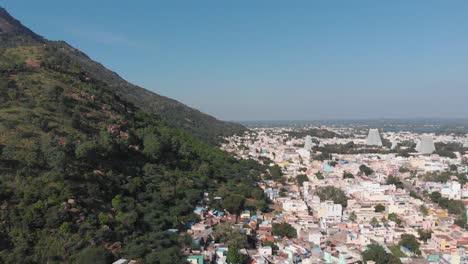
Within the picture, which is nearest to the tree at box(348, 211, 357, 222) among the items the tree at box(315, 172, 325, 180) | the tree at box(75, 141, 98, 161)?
the tree at box(315, 172, 325, 180)

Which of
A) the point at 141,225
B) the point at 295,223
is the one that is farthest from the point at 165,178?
the point at 295,223

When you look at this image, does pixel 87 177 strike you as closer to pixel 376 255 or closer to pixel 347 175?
pixel 376 255

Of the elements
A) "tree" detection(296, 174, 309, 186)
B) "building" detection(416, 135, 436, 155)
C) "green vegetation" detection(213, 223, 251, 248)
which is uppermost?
"building" detection(416, 135, 436, 155)

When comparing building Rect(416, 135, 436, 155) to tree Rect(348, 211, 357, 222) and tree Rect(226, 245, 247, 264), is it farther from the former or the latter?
tree Rect(226, 245, 247, 264)

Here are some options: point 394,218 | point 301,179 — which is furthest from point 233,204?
point 301,179

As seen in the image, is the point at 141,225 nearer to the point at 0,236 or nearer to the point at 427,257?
the point at 0,236
